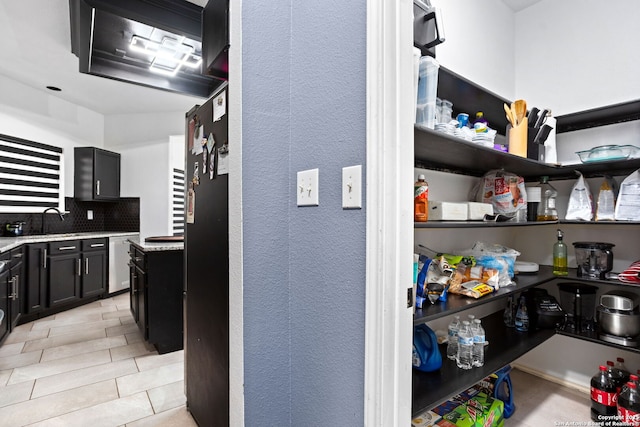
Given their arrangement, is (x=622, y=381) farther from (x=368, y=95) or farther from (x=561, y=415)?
(x=368, y=95)

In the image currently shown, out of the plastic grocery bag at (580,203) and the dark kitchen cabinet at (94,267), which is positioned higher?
the plastic grocery bag at (580,203)

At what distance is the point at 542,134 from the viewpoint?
2119mm

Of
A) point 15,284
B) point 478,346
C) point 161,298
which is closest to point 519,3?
point 478,346

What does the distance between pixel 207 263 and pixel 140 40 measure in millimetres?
1998

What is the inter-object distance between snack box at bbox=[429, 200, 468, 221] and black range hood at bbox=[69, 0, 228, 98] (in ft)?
5.55

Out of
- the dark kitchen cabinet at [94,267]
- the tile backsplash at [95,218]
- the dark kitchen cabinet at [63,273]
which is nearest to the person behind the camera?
the dark kitchen cabinet at [63,273]

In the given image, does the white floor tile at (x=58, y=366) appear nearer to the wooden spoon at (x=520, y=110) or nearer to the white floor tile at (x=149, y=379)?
the white floor tile at (x=149, y=379)

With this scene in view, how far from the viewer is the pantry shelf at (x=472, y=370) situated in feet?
4.19

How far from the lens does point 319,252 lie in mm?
1092

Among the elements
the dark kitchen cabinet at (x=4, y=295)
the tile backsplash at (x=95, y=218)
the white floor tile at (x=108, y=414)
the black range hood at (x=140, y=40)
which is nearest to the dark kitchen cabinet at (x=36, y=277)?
the dark kitchen cabinet at (x=4, y=295)

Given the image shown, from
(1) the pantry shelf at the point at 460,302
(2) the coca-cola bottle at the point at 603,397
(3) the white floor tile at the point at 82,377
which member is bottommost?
(3) the white floor tile at the point at 82,377

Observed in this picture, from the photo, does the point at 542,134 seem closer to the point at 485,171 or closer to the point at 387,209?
the point at 485,171

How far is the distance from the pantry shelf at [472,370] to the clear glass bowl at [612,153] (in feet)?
3.64

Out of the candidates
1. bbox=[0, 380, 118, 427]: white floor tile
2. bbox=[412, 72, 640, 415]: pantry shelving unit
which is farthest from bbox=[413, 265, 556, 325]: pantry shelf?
bbox=[0, 380, 118, 427]: white floor tile
